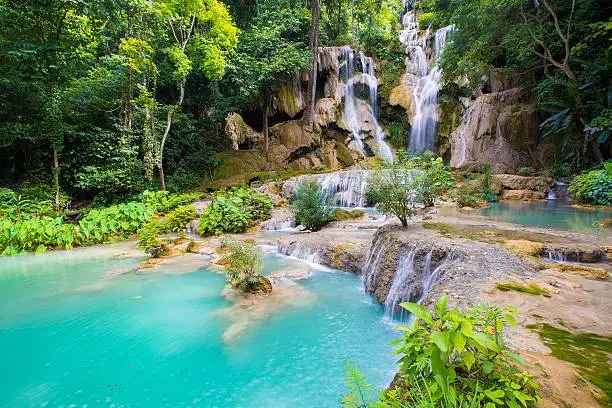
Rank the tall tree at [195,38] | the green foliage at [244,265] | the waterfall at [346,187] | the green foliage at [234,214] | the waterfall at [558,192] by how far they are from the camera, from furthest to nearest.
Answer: the tall tree at [195,38], the waterfall at [346,187], the waterfall at [558,192], the green foliage at [234,214], the green foliage at [244,265]

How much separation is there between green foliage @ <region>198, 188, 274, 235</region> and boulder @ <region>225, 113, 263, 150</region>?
9.02 m

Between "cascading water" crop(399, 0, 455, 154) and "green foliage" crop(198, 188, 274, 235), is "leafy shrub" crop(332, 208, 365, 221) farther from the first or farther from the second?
"cascading water" crop(399, 0, 455, 154)

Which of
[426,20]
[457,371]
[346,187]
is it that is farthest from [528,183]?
[426,20]

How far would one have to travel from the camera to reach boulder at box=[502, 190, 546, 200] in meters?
12.2

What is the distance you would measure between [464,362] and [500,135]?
1706 centimetres

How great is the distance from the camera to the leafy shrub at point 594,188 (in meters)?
10.1

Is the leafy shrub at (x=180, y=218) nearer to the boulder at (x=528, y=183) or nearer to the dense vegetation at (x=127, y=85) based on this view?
the dense vegetation at (x=127, y=85)

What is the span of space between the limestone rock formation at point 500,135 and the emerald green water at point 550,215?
4977 millimetres

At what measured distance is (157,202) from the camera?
14.2 meters

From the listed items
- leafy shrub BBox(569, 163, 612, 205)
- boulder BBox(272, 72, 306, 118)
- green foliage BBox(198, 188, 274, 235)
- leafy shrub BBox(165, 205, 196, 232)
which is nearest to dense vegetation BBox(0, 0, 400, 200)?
boulder BBox(272, 72, 306, 118)

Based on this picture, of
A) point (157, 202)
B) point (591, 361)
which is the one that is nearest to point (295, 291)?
point (591, 361)

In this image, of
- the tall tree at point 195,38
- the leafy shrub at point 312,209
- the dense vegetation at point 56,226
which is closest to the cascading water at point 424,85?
the tall tree at point 195,38

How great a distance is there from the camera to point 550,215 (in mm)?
8812

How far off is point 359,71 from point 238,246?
19.9 meters
